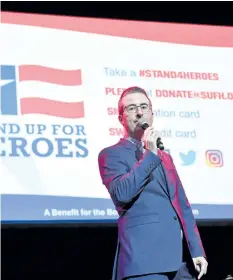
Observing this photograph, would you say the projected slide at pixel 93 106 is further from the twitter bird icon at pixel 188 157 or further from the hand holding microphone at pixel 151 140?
the hand holding microphone at pixel 151 140

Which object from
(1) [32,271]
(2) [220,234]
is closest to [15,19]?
(1) [32,271]

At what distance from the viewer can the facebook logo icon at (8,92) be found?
4039 mm

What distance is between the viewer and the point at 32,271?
14.6ft

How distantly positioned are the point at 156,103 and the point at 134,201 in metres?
1.92

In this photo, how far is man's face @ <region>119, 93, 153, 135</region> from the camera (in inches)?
101

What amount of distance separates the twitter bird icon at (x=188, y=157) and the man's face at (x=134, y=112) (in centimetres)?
168

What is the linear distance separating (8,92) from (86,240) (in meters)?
1.06

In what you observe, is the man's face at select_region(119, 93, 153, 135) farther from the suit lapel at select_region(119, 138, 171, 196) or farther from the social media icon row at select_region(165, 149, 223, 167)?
the social media icon row at select_region(165, 149, 223, 167)

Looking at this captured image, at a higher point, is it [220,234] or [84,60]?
[84,60]

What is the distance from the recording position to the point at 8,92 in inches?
160

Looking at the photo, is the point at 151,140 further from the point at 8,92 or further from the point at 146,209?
the point at 8,92

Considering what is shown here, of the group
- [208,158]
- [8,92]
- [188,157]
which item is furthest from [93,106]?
[208,158]

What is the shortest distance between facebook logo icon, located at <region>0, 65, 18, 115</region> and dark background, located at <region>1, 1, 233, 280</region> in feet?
2.01

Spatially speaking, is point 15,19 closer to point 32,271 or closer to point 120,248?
point 32,271
